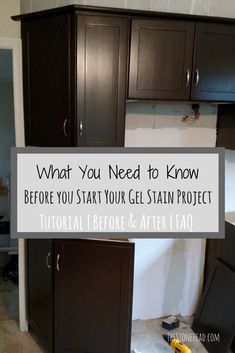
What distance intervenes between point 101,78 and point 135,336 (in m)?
1.81

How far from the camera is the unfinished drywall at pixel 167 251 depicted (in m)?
2.20

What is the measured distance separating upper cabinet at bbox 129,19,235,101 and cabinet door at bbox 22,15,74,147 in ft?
1.25

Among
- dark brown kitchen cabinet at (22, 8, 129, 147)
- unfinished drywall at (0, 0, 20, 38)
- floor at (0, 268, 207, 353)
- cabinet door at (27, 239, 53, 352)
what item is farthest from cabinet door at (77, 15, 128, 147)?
floor at (0, 268, 207, 353)

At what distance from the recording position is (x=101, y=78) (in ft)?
5.54

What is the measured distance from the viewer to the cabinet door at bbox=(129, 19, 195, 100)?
1718 millimetres

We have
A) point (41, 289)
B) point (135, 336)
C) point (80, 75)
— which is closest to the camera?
point (80, 75)

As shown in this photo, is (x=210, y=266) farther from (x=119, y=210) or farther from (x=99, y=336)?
(x=119, y=210)

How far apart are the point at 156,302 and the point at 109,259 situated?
917 mm

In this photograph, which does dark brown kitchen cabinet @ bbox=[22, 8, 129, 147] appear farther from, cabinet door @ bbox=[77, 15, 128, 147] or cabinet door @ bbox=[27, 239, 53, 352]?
cabinet door @ bbox=[27, 239, 53, 352]

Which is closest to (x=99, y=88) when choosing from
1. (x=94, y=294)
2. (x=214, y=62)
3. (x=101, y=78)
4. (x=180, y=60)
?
(x=101, y=78)

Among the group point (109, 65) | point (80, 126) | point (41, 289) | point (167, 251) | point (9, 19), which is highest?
point (9, 19)

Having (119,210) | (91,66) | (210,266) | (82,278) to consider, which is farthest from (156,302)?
(91,66)

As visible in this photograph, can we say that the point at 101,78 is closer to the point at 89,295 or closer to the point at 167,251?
the point at 89,295

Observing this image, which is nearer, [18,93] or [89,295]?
[89,295]
